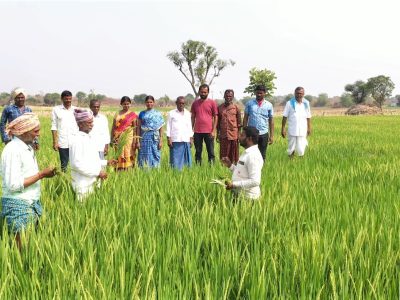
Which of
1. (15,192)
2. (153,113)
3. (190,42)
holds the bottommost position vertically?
(15,192)

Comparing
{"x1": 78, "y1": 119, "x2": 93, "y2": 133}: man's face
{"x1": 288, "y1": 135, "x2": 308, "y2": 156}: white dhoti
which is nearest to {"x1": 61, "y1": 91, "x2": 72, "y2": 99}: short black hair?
{"x1": 78, "y1": 119, "x2": 93, "y2": 133}: man's face

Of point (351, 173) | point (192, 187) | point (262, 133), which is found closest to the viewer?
point (192, 187)

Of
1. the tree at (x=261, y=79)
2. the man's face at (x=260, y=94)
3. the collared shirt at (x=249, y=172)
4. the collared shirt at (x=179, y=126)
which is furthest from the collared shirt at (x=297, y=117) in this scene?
the tree at (x=261, y=79)

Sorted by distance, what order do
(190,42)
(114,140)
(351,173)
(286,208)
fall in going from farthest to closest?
(190,42) < (114,140) < (351,173) < (286,208)

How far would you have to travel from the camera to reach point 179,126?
259 inches

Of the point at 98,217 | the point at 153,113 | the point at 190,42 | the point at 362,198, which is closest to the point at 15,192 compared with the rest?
the point at 98,217

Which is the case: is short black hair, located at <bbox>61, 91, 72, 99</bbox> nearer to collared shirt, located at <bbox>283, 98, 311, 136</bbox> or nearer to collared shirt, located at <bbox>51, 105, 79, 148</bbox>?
collared shirt, located at <bbox>51, 105, 79, 148</bbox>

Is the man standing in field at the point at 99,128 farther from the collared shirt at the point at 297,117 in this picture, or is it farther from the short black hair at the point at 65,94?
the collared shirt at the point at 297,117

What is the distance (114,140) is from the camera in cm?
597

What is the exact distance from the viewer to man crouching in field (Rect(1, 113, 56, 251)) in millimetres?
2627

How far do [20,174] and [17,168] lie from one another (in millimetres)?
54

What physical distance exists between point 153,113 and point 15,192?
12.3ft

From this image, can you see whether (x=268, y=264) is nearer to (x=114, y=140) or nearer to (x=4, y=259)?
(x=4, y=259)

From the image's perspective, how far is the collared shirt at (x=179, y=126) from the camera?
659 cm
